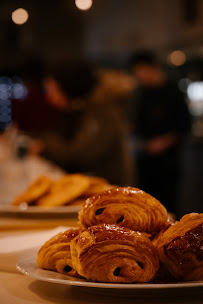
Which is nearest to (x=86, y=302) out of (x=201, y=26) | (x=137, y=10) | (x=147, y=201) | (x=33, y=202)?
(x=147, y=201)

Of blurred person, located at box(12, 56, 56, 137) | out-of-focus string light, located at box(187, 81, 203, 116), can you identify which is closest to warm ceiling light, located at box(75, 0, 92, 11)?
blurred person, located at box(12, 56, 56, 137)

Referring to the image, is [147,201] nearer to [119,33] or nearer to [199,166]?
[199,166]

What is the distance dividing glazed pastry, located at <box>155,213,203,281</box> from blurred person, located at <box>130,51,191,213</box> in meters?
4.19

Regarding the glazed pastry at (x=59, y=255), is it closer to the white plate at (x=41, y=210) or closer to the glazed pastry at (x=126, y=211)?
the glazed pastry at (x=126, y=211)

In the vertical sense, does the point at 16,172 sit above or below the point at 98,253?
below

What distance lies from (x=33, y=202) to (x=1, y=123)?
919 centimetres

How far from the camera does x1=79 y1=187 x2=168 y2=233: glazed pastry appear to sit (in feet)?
2.74

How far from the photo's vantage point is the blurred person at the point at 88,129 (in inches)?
138

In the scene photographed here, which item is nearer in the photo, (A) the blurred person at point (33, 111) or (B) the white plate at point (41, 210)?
(B) the white plate at point (41, 210)

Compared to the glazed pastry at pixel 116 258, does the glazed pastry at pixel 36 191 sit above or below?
below

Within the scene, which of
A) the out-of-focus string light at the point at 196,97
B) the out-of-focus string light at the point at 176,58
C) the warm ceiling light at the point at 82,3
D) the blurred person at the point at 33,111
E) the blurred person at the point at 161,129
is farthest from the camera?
the out-of-focus string light at the point at 176,58

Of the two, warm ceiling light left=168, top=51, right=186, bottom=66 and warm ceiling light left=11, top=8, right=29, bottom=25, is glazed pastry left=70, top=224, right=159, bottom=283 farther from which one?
warm ceiling light left=168, top=51, right=186, bottom=66

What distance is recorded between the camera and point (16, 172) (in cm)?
285

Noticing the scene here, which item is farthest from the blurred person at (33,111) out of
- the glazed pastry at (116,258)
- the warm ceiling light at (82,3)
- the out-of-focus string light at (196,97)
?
the glazed pastry at (116,258)
